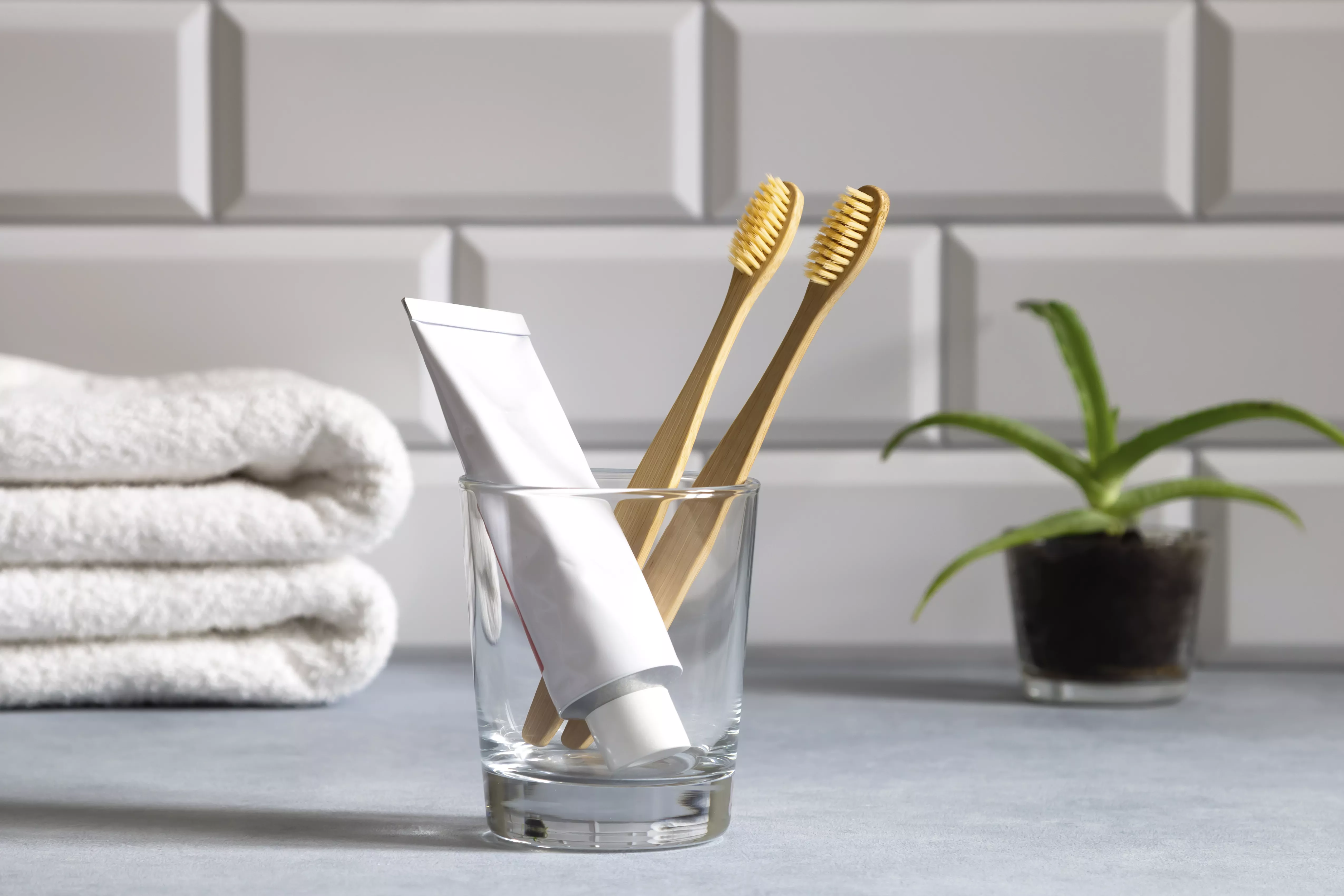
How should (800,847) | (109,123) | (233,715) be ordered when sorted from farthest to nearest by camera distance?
(109,123)
(233,715)
(800,847)

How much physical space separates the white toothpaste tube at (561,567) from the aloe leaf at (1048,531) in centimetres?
31

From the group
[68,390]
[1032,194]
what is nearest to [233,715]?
[68,390]

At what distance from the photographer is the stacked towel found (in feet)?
1.86

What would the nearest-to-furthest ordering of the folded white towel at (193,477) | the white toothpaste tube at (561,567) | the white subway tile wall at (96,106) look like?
the white toothpaste tube at (561,567)
the folded white towel at (193,477)
the white subway tile wall at (96,106)

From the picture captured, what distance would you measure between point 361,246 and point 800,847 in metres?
0.50

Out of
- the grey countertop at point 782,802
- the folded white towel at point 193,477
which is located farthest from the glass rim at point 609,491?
the folded white towel at point 193,477

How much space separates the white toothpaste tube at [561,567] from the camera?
0.33m

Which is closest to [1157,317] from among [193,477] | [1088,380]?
[1088,380]

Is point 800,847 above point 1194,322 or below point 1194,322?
below

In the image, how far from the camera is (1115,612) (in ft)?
2.00

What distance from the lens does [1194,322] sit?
745 millimetres

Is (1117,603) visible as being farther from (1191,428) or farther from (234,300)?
(234,300)

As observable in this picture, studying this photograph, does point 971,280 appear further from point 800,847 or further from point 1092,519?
point 800,847

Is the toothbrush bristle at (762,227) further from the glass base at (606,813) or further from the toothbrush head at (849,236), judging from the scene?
the glass base at (606,813)
